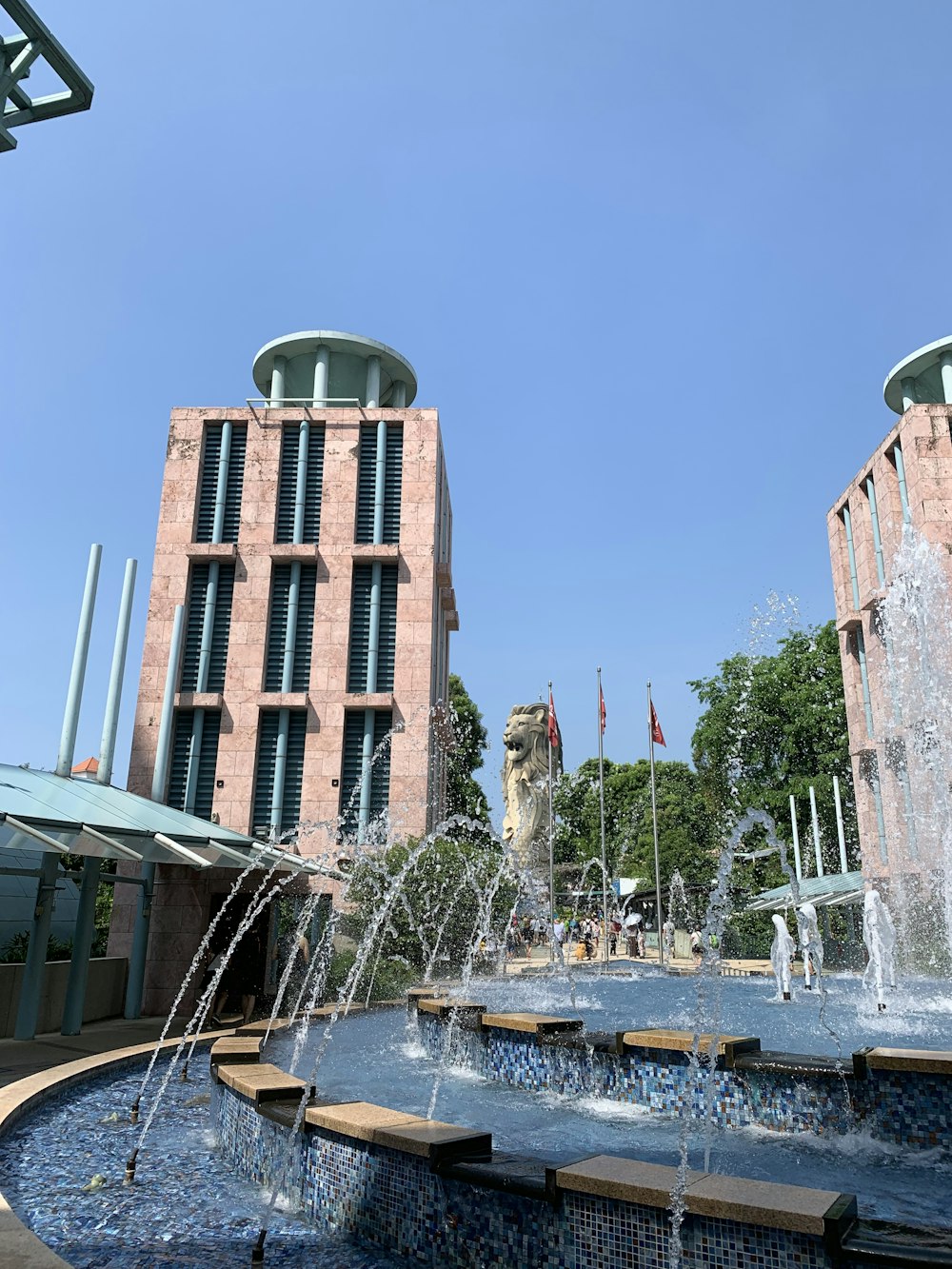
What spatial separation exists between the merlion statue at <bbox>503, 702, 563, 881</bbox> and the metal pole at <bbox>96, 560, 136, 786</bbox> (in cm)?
2139

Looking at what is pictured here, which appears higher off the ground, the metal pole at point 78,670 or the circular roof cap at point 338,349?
the circular roof cap at point 338,349

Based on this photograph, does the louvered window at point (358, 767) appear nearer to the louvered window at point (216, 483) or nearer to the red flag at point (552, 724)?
the louvered window at point (216, 483)

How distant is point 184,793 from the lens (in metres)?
24.7

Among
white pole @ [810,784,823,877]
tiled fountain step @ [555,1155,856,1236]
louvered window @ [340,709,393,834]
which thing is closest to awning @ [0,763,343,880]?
louvered window @ [340,709,393,834]

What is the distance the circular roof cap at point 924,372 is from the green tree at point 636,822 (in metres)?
24.0

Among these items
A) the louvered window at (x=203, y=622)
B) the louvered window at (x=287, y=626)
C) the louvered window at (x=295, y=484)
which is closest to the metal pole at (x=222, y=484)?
the louvered window at (x=203, y=622)

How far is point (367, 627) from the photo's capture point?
26031 millimetres

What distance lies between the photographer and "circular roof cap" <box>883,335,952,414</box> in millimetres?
33531

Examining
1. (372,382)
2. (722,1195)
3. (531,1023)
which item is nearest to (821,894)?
(372,382)

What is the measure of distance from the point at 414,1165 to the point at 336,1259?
631mm

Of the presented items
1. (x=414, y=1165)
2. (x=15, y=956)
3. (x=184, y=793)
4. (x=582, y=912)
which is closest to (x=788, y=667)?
(x=582, y=912)

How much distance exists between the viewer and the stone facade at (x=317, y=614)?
24.6m

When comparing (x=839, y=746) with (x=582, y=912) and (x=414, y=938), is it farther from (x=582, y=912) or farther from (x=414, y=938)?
(x=414, y=938)

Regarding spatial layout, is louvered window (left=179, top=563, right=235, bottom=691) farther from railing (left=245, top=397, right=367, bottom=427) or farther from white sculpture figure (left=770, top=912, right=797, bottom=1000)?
white sculpture figure (left=770, top=912, right=797, bottom=1000)
